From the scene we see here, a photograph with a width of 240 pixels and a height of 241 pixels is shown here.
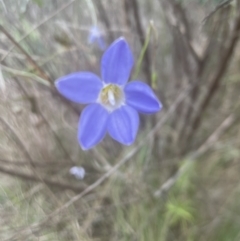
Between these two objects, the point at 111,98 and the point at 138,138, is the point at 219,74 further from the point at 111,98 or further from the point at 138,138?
the point at 111,98

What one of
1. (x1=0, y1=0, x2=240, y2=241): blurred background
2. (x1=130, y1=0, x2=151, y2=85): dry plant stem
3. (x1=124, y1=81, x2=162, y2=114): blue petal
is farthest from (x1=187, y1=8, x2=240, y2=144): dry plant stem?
(x1=124, y1=81, x2=162, y2=114): blue petal

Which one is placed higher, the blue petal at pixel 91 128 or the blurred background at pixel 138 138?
the blurred background at pixel 138 138

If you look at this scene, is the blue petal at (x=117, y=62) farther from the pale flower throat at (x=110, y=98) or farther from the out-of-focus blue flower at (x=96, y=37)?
the out-of-focus blue flower at (x=96, y=37)

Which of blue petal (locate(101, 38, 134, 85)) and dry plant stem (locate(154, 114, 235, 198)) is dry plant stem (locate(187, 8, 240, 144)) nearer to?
dry plant stem (locate(154, 114, 235, 198))

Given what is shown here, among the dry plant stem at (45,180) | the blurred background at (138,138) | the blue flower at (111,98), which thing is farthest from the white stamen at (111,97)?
the dry plant stem at (45,180)

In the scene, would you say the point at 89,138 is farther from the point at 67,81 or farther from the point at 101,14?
the point at 101,14

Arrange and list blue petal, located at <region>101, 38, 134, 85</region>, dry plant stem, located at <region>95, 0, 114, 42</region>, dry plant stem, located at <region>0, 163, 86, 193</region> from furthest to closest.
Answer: dry plant stem, located at <region>95, 0, 114, 42</region> < dry plant stem, located at <region>0, 163, 86, 193</region> < blue petal, located at <region>101, 38, 134, 85</region>

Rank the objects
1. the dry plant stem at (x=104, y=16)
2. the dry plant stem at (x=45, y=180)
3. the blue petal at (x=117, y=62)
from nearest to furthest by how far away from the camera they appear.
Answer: the blue petal at (x=117, y=62) < the dry plant stem at (x=45, y=180) < the dry plant stem at (x=104, y=16)
